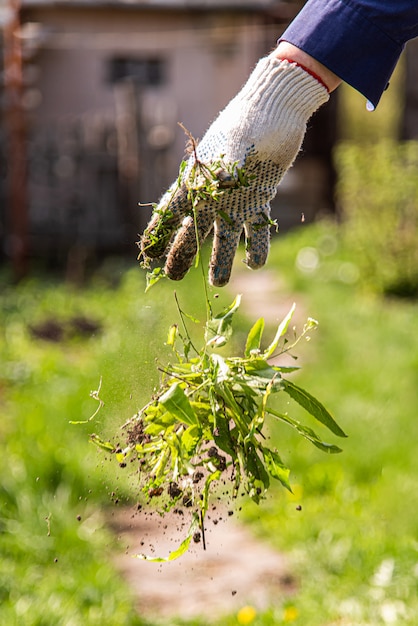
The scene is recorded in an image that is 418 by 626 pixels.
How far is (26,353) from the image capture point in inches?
246

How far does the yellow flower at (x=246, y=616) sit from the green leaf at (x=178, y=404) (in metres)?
1.40

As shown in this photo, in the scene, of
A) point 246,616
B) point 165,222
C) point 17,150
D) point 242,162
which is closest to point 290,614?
point 246,616

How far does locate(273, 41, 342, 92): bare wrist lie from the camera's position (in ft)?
7.50

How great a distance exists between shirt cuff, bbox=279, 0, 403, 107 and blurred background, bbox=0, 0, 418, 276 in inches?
254

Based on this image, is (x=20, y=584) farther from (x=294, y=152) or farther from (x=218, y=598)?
(x=294, y=152)

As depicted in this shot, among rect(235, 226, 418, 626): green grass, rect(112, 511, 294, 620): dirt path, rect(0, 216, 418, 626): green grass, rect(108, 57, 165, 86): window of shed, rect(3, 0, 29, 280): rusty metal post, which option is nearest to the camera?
rect(0, 216, 418, 626): green grass

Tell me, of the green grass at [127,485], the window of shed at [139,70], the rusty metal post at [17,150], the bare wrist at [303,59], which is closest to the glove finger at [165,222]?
the green grass at [127,485]

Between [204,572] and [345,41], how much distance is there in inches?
89.1

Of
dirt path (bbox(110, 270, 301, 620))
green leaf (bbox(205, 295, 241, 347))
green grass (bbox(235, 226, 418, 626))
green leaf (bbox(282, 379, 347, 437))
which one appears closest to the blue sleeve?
green leaf (bbox(205, 295, 241, 347))

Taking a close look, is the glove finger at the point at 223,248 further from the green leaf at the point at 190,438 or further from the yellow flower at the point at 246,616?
the yellow flower at the point at 246,616

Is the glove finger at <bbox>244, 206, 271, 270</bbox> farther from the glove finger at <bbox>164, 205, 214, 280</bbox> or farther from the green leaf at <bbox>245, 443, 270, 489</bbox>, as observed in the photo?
the green leaf at <bbox>245, 443, 270, 489</bbox>

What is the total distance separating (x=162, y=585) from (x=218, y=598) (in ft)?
0.79

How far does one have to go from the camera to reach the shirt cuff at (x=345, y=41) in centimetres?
224

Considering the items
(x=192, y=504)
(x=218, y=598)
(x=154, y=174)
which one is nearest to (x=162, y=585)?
(x=218, y=598)
